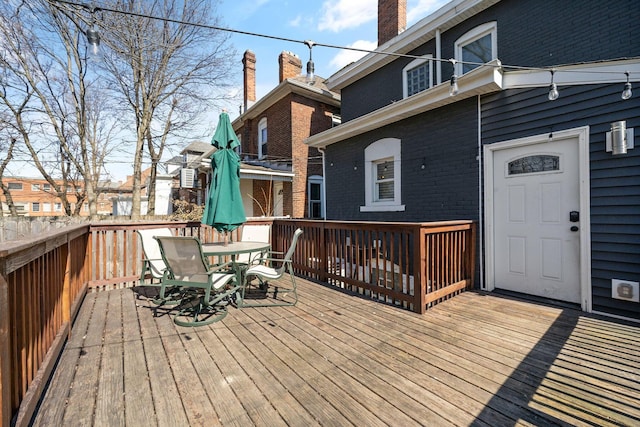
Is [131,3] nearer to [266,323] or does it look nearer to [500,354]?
[266,323]

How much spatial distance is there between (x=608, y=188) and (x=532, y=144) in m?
1.00

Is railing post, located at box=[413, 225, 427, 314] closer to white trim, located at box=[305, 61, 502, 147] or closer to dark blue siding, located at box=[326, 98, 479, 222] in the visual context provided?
dark blue siding, located at box=[326, 98, 479, 222]

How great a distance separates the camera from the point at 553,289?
12.5ft

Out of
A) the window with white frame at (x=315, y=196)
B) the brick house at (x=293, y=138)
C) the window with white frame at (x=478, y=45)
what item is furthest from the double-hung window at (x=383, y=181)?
the window with white frame at (x=315, y=196)

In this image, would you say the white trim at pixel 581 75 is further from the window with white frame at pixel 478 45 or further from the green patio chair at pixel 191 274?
the green patio chair at pixel 191 274

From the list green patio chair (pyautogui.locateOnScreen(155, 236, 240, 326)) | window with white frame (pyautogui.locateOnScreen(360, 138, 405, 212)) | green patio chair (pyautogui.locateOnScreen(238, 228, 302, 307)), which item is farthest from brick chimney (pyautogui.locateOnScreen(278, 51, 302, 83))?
green patio chair (pyautogui.locateOnScreen(155, 236, 240, 326))

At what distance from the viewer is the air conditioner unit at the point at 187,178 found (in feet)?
43.1

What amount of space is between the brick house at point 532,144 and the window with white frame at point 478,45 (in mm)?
21

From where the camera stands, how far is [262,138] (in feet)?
41.5

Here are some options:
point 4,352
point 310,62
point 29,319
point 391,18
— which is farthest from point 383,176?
point 4,352

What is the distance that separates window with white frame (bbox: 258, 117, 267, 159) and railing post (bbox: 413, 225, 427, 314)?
993 centimetres

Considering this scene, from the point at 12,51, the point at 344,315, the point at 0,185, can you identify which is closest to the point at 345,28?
the point at 344,315

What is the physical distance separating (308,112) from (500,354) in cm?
977

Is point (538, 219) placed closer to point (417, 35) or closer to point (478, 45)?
point (478, 45)
